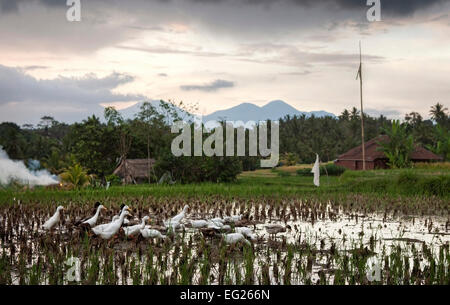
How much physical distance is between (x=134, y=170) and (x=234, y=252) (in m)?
18.7

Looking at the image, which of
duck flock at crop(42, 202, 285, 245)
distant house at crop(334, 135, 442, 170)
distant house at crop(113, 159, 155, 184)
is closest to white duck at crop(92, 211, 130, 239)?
duck flock at crop(42, 202, 285, 245)

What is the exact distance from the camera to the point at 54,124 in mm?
60219

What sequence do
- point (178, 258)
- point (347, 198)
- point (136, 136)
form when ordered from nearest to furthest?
point (178, 258) < point (347, 198) < point (136, 136)

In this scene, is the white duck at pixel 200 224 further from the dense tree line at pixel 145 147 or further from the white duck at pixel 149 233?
the dense tree line at pixel 145 147

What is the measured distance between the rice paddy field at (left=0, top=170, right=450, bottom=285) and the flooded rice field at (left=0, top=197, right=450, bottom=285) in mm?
17

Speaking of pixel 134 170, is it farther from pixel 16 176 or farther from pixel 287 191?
pixel 287 191

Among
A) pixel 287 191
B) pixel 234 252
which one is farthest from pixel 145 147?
pixel 234 252

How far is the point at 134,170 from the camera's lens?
81.5 feet

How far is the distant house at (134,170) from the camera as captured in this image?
24641mm

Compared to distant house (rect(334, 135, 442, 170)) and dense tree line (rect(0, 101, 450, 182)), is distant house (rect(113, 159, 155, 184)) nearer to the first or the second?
dense tree line (rect(0, 101, 450, 182))

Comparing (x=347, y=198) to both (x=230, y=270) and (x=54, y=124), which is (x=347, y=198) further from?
(x=54, y=124)

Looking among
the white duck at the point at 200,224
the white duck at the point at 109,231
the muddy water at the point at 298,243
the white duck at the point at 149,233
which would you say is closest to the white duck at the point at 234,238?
the muddy water at the point at 298,243
